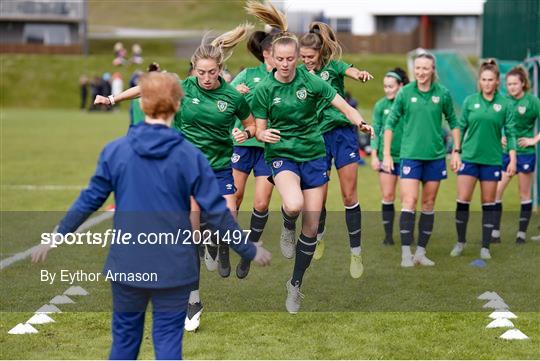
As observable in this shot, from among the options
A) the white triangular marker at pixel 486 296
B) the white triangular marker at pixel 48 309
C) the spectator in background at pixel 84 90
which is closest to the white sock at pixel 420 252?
the white triangular marker at pixel 486 296

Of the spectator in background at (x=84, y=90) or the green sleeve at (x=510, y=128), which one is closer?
the green sleeve at (x=510, y=128)

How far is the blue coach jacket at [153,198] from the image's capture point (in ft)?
17.0

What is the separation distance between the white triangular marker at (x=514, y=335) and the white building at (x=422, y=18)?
62763mm

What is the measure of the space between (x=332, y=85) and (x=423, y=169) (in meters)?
1.52

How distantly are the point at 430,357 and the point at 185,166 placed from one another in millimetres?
2577

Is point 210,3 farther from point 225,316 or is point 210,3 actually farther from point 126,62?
point 225,316

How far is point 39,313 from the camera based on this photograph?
7848mm

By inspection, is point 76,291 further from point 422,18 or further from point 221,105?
point 422,18

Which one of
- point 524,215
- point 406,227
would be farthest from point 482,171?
point 524,215

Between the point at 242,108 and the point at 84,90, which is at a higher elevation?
the point at 242,108

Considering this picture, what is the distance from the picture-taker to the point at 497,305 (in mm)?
8359

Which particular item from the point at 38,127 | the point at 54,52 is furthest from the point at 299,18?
the point at 38,127

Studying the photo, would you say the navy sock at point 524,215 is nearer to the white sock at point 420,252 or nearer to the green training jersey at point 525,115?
the green training jersey at point 525,115

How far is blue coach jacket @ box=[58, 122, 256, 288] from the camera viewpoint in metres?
5.19
